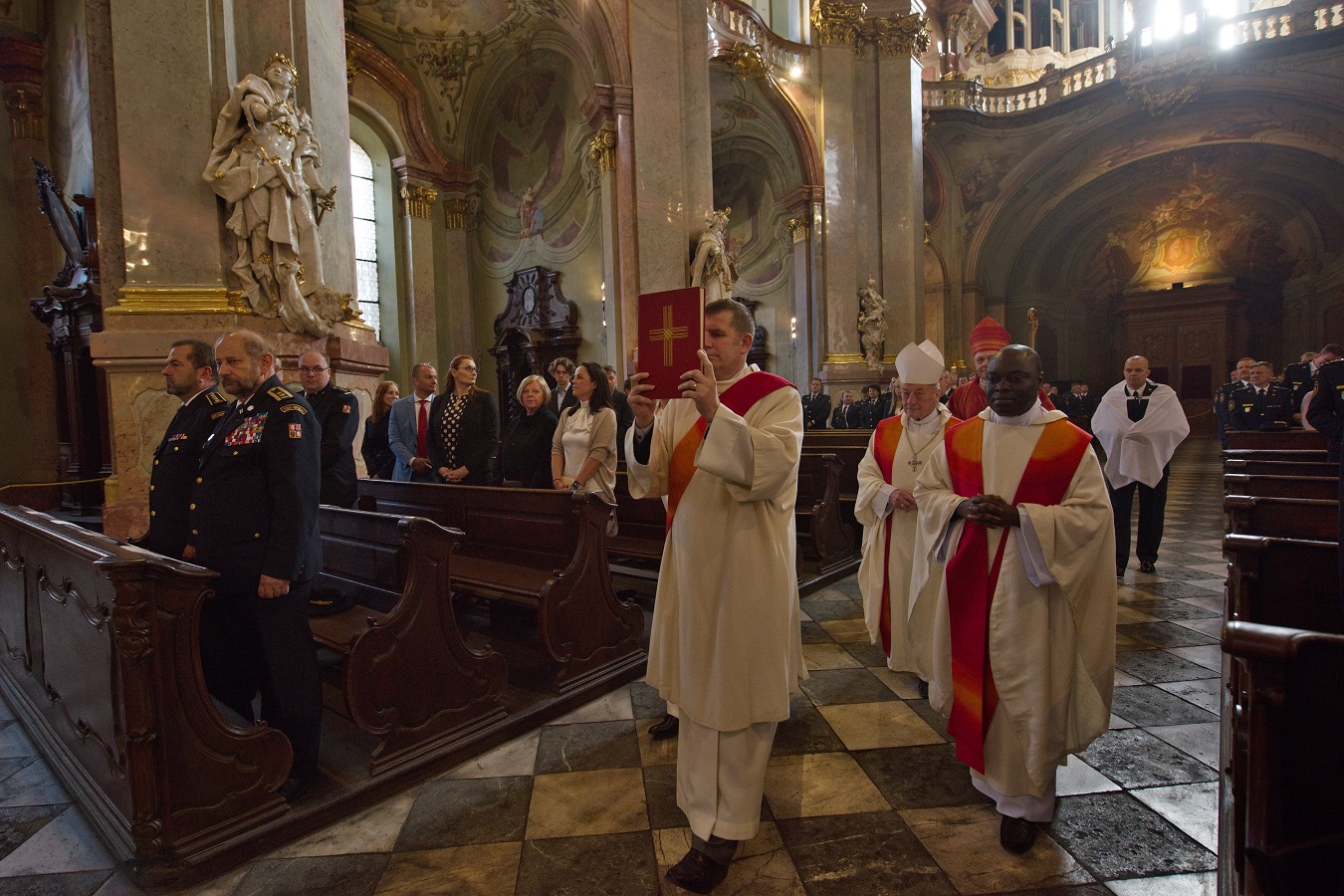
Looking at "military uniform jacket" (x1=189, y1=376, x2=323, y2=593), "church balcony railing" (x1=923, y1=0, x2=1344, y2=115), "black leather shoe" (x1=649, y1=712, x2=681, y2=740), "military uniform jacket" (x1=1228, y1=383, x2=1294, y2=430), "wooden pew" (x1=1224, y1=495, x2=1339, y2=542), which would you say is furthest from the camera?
"church balcony railing" (x1=923, y1=0, x2=1344, y2=115)

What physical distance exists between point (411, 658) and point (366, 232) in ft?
44.3

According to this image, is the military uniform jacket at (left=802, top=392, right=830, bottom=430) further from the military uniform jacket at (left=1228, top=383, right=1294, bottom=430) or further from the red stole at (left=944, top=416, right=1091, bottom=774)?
the red stole at (left=944, top=416, right=1091, bottom=774)

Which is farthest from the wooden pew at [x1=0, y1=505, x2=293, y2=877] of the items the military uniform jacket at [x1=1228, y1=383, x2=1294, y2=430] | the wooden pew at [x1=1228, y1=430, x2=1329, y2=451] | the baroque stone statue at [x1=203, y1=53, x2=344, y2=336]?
the military uniform jacket at [x1=1228, y1=383, x2=1294, y2=430]

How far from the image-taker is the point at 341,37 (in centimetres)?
678

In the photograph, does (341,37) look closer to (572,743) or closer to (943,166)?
(572,743)

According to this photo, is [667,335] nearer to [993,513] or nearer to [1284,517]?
[993,513]

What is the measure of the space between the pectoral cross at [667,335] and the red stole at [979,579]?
1.22 m

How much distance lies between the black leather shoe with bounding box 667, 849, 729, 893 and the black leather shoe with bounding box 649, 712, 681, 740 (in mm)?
977

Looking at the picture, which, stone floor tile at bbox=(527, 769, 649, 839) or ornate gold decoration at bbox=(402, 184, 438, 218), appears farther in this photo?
ornate gold decoration at bbox=(402, 184, 438, 218)

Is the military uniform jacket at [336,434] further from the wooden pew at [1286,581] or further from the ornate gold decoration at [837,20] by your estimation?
the ornate gold decoration at [837,20]

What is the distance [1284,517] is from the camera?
3.09 m

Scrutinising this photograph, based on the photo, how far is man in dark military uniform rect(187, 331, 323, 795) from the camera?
2.57 metres

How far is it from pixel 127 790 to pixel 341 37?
269 inches

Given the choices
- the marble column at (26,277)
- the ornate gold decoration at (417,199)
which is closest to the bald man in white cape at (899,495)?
the marble column at (26,277)
